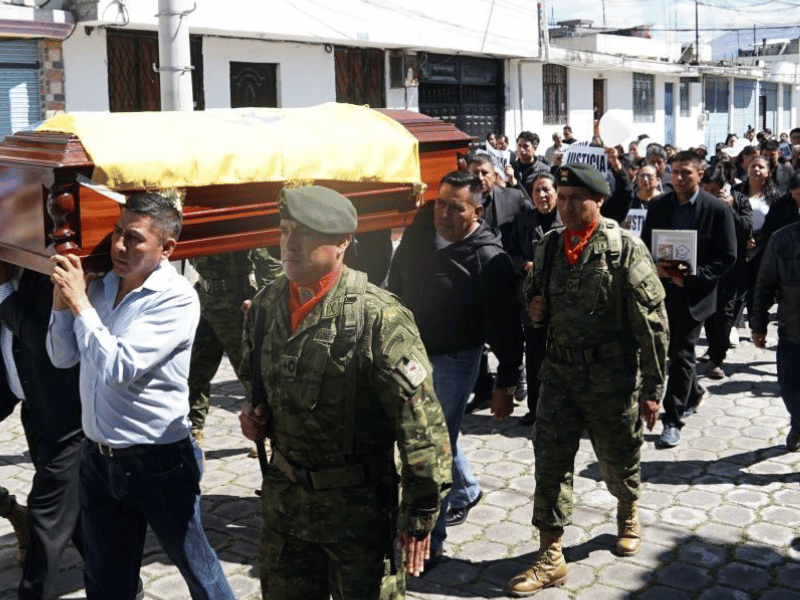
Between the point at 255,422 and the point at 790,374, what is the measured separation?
13.7 feet

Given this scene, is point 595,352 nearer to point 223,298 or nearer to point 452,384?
point 452,384

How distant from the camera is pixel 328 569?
11.2ft

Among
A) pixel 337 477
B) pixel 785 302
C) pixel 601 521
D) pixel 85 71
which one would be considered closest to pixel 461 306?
pixel 601 521

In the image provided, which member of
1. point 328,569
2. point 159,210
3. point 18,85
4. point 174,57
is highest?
point 18,85

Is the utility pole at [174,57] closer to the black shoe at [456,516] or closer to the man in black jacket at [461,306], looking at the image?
the man in black jacket at [461,306]

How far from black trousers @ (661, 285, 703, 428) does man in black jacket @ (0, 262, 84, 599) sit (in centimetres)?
400

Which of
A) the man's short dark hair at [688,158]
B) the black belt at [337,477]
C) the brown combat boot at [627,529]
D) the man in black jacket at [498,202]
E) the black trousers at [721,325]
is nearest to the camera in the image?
the black belt at [337,477]

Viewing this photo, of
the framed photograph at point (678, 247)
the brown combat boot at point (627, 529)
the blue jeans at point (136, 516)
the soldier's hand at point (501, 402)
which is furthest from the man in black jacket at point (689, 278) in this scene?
the blue jeans at point (136, 516)

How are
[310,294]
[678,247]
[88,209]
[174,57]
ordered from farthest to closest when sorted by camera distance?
[174,57] → [678,247] → [88,209] → [310,294]

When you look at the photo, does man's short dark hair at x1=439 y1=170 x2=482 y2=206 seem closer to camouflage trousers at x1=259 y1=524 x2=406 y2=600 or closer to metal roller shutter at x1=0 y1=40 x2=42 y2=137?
camouflage trousers at x1=259 y1=524 x2=406 y2=600

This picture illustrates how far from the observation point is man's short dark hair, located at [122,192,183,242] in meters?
3.69

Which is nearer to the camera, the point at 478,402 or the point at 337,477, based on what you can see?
the point at 337,477

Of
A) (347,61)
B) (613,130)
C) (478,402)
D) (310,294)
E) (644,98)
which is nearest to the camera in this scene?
(310,294)

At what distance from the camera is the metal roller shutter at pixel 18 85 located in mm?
11914
